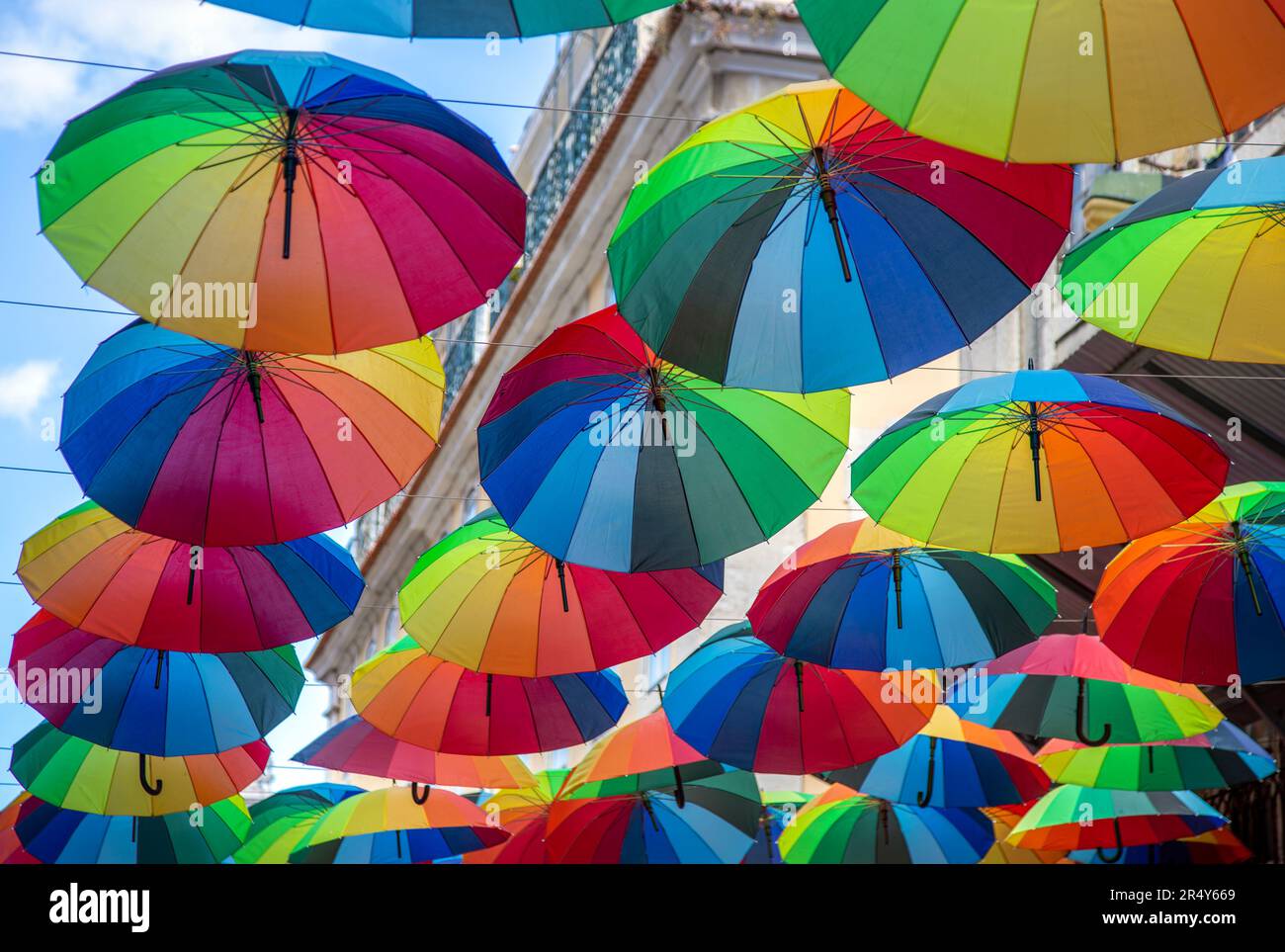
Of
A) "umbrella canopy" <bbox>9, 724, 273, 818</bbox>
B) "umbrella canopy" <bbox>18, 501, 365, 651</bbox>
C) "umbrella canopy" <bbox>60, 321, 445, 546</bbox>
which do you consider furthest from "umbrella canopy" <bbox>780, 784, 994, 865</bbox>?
"umbrella canopy" <bbox>60, 321, 445, 546</bbox>

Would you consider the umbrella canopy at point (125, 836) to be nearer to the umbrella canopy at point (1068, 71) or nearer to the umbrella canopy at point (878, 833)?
the umbrella canopy at point (878, 833)

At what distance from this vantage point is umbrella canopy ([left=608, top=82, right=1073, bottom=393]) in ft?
19.6

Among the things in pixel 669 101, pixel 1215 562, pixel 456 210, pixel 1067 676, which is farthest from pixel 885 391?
pixel 456 210

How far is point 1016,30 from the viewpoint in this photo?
15.7 feet

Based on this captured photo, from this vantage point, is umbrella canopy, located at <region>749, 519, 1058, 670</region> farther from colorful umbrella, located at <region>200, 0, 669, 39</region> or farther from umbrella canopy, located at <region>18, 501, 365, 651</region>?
colorful umbrella, located at <region>200, 0, 669, 39</region>

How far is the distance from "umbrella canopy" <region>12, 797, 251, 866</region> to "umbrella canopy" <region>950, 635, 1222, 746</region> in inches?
210

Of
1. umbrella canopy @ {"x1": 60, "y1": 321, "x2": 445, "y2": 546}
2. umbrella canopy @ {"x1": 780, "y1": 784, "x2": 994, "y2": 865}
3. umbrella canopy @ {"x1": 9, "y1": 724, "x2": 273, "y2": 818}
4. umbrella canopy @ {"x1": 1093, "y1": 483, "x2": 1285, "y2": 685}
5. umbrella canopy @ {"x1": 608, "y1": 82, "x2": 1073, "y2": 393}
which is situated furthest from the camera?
umbrella canopy @ {"x1": 780, "y1": 784, "x2": 994, "y2": 865}

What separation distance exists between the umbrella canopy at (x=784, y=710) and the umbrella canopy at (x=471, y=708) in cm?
72

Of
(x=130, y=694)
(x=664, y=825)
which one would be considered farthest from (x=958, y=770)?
(x=130, y=694)

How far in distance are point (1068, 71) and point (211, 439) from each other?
4.09 m

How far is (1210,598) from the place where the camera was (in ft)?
26.7

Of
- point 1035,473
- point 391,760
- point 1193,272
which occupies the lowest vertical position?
point 391,760

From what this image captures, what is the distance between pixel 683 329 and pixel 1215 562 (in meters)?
3.60

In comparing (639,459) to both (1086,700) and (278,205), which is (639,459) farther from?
(1086,700)
